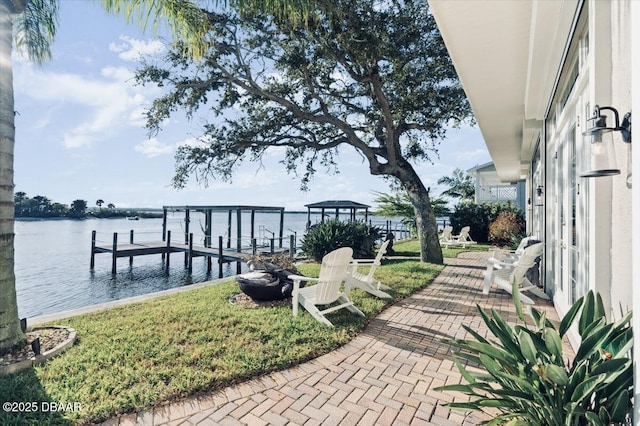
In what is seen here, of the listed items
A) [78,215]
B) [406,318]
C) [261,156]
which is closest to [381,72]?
[261,156]

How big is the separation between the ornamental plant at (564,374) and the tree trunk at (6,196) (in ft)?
13.9

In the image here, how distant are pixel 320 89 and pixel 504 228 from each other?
409 inches

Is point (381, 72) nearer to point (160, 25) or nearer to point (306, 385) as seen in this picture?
point (160, 25)

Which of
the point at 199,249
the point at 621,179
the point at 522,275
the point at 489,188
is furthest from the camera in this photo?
the point at 489,188

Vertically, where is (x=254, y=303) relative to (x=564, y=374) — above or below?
below

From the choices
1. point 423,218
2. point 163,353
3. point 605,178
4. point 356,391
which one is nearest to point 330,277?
point 356,391

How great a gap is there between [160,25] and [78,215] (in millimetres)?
45714

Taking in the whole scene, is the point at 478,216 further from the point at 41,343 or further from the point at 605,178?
the point at 41,343

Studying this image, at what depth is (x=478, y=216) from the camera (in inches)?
711

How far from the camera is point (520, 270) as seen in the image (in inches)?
223

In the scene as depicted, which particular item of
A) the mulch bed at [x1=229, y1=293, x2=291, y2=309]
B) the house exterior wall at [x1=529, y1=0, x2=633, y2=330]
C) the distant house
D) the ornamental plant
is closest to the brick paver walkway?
the ornamental plant

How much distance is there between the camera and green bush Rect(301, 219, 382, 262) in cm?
1055

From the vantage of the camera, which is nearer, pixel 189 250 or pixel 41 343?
pixel 41 343

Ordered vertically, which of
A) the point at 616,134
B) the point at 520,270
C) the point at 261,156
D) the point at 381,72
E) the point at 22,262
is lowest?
the point at 22,262
